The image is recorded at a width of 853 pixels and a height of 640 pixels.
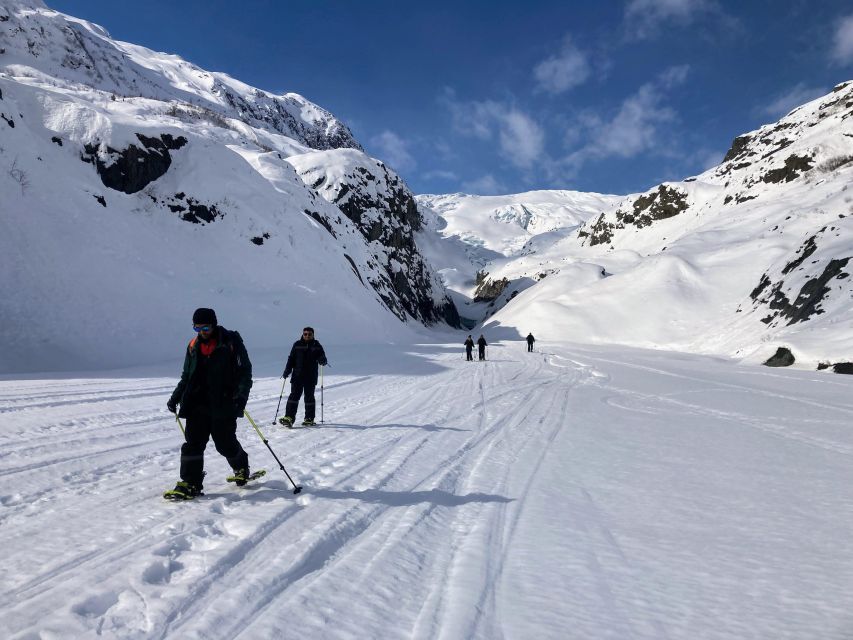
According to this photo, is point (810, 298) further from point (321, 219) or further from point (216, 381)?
point (321, 219)

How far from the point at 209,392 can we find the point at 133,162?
90.8 ft

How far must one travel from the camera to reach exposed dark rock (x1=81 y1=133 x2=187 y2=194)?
2503 centimetres

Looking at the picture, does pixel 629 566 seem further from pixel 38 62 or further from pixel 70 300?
pixel 38 62

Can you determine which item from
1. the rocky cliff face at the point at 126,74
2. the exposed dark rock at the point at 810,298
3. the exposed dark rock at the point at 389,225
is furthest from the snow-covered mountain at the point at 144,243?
the exposed dark rock at the point at 810,298

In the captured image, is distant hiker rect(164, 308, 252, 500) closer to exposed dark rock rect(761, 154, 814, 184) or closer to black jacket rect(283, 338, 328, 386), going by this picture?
black jacket rect(283, 338, 328, 386)

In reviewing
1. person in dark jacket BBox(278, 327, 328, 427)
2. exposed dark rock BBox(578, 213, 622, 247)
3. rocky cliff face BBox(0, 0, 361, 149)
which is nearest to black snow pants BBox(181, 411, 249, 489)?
person in dark jacket BBox(278, 327, 328, 427)

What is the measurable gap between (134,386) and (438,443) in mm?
8223

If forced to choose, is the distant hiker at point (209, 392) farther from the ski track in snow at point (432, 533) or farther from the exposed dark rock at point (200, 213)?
the exposed dark rock at point (200, 213)

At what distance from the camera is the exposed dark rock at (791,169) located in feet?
251

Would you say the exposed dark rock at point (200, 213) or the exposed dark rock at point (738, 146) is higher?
the exposed dark rock at point (738, 146)

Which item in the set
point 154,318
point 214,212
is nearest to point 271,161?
point 214,212

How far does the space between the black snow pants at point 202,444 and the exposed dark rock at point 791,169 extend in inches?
3797

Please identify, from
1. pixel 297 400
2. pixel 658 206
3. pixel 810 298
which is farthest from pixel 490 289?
pixel 297 400

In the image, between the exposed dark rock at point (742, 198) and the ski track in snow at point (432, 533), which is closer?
the ski track in snow at point (432, 533)
